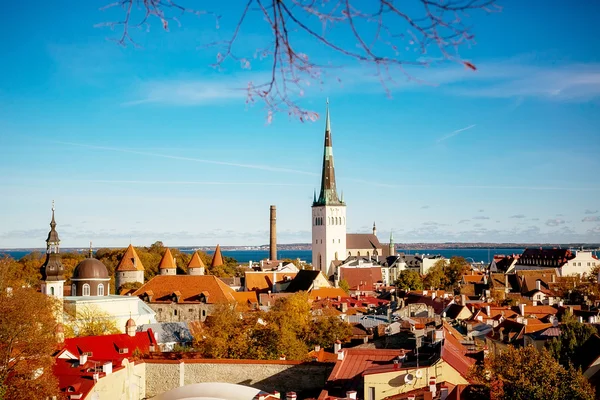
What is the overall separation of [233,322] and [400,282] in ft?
125

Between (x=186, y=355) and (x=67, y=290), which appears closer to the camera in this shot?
(x=186, y=355)

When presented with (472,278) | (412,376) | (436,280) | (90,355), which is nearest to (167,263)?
(436,280)

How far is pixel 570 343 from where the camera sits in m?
22.6

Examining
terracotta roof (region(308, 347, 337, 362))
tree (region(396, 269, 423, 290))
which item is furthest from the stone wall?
tree (region(396, 269, 423, 290))

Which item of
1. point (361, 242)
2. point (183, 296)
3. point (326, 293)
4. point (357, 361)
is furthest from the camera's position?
point (361, 242)

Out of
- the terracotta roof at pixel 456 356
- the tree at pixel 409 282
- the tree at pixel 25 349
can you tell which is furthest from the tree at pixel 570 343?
the tree at pixel 409 282

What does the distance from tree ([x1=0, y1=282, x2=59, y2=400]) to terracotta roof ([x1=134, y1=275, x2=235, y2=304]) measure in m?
23.0

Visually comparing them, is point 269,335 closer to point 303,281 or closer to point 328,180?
point 303,281

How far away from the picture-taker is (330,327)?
30.6m

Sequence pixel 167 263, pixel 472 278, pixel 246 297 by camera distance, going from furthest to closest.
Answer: pixel 472 278
pixel 167 263
pixel 246 297

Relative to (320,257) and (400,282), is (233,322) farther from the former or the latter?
(320,257)

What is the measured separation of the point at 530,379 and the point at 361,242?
9064 cm

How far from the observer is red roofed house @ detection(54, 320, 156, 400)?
20.7 meters

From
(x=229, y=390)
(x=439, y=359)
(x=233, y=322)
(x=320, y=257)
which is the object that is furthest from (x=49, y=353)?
(x=320, y=257)
